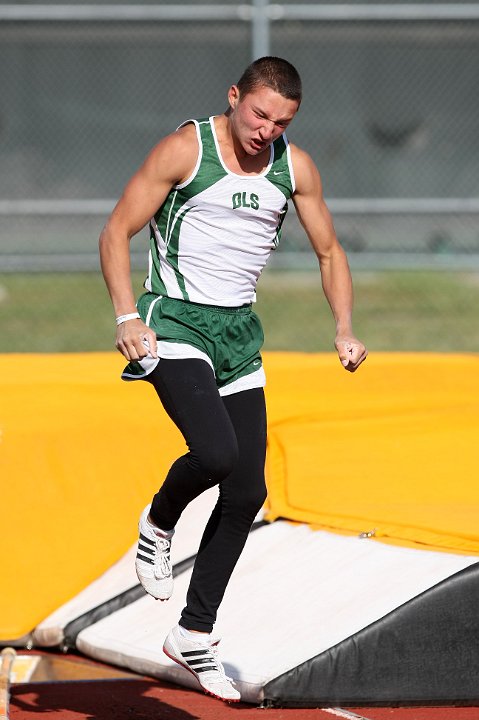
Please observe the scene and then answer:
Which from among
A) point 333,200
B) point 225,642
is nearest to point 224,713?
point 225,642

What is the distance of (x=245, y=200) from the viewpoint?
155 inches

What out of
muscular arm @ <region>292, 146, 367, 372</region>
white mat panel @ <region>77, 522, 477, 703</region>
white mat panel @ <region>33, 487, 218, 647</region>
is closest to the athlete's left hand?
muscular arm @ <region>292, 146, 367, 372</region>

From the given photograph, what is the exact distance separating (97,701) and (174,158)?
2030mm

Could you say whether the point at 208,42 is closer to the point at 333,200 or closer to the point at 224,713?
the point at 333,200

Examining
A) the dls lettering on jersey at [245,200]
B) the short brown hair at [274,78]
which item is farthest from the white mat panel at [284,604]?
the short brown hair at [274,78]

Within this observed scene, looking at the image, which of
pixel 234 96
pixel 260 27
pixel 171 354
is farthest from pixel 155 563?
pixel 260 27

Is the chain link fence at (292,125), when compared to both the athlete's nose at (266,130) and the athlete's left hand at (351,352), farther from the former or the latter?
the athlete's nose at (266,130)

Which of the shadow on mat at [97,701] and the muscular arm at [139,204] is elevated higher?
the muscular arm at [139,204]

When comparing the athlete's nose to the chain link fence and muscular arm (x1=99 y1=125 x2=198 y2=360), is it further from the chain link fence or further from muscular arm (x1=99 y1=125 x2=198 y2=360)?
the chain link fence

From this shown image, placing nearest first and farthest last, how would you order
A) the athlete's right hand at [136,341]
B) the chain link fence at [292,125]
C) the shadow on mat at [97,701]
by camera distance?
the athlete's right hand at [136,341]
the shadow on mat at [97,701]
the chain link fence at [292,125]

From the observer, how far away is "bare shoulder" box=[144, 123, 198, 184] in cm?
383

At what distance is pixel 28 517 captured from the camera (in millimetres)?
5293

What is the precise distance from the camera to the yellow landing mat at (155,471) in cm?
502

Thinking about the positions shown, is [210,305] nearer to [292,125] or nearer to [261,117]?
[261,117]
